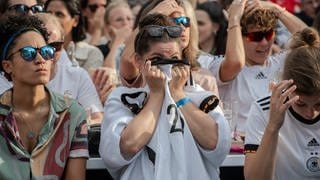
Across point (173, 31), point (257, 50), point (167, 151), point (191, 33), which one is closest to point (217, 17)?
point (257, 50)

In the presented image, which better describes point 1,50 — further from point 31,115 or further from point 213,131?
point 213,131

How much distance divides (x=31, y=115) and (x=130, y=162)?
25.5 inches

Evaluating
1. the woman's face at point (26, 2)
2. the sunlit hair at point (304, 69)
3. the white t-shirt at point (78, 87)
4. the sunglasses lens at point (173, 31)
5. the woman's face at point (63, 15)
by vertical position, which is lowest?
the white t-shirt at point (78, 87)

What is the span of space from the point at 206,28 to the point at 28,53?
3504mm

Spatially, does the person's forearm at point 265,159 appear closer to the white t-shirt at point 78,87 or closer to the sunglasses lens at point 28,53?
the sunglasses lens at point 28,53

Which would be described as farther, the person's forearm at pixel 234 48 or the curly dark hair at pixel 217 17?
the curly dark hair at pixel 217 17

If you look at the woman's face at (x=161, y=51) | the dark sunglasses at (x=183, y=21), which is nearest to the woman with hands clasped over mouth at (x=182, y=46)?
the dark sunglasses at (x=183, y=21)

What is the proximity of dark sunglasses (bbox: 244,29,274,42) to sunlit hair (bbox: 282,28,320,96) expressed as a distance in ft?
4.07

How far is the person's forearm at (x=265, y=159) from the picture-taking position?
4.30 metres

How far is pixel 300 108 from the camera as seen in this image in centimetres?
448

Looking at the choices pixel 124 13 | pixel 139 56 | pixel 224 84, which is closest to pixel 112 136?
pixel 139 56

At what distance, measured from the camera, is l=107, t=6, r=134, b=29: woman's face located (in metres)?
8.47

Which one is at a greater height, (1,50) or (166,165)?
(1,50)

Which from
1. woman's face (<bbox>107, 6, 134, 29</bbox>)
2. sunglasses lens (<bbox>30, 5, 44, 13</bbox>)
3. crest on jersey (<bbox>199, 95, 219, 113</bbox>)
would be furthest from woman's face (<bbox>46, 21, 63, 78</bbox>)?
woman's face (<bbox>107, 6, 134, 29</bbox>)
